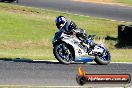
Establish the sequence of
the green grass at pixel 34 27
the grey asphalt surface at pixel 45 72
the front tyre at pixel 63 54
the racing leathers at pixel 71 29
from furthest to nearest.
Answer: the green grass at pixel 34 27, the racing leathers at pixel 71 29, the front tyre at pixel 63 54, the grey asphalt surface at pixel 45 72

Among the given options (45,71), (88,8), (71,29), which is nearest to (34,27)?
(88,8)

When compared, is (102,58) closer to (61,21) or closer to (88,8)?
(61,21)

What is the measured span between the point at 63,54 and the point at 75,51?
38 cm

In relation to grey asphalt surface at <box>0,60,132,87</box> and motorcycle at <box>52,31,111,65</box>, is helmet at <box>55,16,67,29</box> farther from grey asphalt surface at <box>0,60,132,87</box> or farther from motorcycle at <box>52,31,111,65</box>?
grey asphalt surface at <box>0,60,132,87</box>

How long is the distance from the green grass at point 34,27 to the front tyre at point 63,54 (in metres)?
8.08

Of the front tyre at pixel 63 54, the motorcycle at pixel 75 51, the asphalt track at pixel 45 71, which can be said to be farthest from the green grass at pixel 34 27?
the asphalt track at pixel 45 71

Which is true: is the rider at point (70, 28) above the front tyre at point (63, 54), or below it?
above

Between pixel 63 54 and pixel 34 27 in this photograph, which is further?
pixel 34 27

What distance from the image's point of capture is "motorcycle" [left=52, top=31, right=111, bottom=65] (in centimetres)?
1288

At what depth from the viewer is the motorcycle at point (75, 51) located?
12880 mm

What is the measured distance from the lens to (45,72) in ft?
36.5

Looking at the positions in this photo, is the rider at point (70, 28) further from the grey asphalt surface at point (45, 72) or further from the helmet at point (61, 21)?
the grey asphalt surface at point (45, 72)

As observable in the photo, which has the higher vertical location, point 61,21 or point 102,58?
point 61,21

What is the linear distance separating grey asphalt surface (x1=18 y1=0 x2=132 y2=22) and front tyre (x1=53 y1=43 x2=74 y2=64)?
2113 centimetres
